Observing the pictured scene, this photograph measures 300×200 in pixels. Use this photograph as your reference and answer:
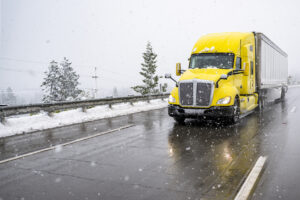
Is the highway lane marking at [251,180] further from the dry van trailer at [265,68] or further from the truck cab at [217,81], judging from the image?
the dry van trailer at [265,68]

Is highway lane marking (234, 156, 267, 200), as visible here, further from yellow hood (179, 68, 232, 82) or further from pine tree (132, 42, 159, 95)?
pine tree (132, 42, 159, 95)

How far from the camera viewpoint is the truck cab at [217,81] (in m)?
9.77

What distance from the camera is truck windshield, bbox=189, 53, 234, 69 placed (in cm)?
1097

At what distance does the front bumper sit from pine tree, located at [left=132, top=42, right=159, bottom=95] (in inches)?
2138

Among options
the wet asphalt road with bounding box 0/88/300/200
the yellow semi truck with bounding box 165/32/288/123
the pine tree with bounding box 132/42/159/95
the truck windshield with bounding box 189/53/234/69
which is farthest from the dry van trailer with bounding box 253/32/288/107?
the pine tree with bounding box 132/42/159/95

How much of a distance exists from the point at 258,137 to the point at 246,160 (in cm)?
268

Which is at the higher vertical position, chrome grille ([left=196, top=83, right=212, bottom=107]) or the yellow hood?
the yellow hood

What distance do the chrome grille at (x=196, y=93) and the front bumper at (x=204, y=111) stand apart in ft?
0.61

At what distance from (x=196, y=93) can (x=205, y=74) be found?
95cm

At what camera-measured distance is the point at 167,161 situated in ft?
18.6

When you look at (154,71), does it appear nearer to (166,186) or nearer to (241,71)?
(241,71)

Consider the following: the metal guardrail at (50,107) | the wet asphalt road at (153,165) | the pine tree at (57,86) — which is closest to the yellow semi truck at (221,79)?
the wet asphalt road at (153,165)

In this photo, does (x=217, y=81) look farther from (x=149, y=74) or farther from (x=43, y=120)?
(x=149, y=74)

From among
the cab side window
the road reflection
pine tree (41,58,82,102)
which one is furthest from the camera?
pine tree (41,58,82,102)
